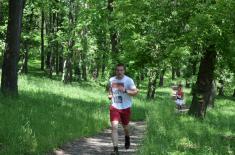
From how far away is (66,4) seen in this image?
3838cm

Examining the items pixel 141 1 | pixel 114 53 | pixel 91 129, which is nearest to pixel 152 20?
pixel 141 1

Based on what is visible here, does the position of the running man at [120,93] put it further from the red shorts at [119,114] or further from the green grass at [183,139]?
the green grass at [183,139]

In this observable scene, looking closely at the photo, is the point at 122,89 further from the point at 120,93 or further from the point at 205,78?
the point at 205,78

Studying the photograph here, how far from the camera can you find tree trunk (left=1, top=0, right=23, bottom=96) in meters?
15.7

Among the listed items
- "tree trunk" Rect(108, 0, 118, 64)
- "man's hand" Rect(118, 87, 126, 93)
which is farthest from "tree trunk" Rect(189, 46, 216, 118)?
"tree trunk" Rect(108, 0, 118, 64)

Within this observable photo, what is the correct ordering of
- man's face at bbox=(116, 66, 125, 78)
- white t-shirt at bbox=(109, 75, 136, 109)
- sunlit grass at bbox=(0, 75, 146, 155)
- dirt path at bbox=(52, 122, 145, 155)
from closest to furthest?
sunlit grass at bbox=(0, 75, 146, 155), man's face at bbox=(116, 66, 125, 78), white t-shirt at bbox=(109, 75, 136, 109), dirt path at bbox=(52, 122, 145, 155)

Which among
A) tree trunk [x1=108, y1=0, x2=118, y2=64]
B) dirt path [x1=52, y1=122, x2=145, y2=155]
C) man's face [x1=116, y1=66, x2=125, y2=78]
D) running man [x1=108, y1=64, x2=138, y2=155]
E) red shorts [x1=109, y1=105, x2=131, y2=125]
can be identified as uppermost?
tree trunk [x1=108, y1=0, x2=118, y2=64]

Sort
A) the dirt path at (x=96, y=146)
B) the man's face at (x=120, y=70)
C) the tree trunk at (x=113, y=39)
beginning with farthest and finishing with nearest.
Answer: the tree trunk at (x=113, y=39) < the dirt path at (x=96, y=146) < the man's face at (x=120, y=70)

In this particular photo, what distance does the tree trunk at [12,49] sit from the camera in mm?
15709

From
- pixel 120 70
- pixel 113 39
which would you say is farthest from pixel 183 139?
pixel 113 39

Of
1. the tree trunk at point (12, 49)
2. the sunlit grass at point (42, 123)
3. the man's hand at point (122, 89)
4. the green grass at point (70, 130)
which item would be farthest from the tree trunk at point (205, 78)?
the man's hand at point (122, 89)

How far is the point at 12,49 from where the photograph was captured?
1578 cm

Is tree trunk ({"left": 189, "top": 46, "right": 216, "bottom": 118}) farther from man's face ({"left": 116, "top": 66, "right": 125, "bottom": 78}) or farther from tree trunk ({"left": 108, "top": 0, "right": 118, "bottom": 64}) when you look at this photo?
tree trunk ({"left": 108, "top": 0, "right": 118, "bottom": 64})

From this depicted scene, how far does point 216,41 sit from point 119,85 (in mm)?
5849
